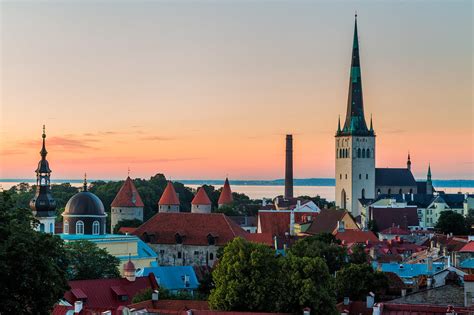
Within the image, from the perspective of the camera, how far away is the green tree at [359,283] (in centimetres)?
4719

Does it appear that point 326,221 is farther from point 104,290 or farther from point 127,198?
point 104,290

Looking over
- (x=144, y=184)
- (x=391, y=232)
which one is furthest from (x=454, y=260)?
(x=144, y=184)

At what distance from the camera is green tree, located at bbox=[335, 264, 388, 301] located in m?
47.2

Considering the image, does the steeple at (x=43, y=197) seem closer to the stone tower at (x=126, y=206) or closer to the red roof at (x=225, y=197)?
the stone tower at (x=126, y=206)

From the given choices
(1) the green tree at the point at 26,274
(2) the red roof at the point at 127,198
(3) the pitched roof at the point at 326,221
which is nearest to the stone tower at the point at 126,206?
(2) the red roof at the point at 127,198

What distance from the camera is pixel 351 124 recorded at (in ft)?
452

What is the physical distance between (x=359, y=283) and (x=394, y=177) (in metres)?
97.0

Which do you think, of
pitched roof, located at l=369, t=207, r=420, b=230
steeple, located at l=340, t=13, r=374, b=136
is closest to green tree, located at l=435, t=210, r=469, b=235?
pitched roof, located at l=369, t=207, r=420, b=230

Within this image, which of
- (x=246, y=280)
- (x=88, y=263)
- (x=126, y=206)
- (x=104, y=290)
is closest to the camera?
(x=246, y=280)

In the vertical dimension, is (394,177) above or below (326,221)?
above

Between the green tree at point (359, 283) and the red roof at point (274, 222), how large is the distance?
52817 millimetres

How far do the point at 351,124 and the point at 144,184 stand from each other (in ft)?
92.1

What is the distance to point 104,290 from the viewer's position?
157ft

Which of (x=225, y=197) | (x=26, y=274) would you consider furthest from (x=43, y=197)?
(x=225, y=197)
